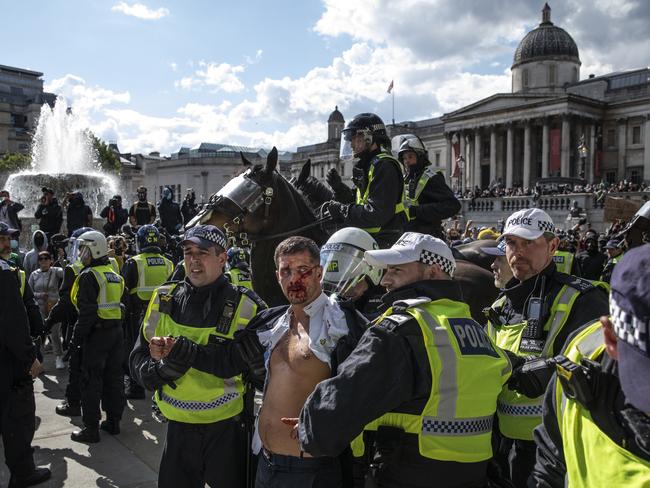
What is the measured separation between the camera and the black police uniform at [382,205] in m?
5.09

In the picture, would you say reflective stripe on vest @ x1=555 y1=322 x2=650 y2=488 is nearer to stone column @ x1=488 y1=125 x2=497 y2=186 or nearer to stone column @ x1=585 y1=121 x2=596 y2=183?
stone column @ x1=585 y1=121 x2=596 y2=183

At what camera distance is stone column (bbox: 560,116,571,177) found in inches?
2362

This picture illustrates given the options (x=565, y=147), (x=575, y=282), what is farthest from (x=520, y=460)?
(x=565, y=147)

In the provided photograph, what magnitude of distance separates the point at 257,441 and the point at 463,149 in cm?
7008

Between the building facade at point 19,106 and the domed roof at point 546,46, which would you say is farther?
the building facade at point 19,106

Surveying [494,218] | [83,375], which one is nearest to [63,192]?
[83,375]

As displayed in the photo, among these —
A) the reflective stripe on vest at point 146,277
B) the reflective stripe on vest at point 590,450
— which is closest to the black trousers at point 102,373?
the reflective stripe on vest at point 146,277

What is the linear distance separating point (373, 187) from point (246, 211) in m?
1.20

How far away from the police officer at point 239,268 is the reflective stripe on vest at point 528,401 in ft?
14.6

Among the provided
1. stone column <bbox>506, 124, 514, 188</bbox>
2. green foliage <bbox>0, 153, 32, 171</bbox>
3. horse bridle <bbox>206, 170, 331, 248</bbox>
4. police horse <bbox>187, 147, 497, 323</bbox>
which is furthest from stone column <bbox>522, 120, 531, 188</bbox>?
horse bridle <bbox>206, 170, 331, 248</bbox>

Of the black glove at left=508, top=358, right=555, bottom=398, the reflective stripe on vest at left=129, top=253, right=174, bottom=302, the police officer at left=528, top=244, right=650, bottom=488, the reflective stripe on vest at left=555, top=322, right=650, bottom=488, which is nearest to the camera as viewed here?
the police officer at left=528, top=244, right=650, bottom=488

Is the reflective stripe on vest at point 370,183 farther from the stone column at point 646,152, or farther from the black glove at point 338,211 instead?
the stone column at point 646,152

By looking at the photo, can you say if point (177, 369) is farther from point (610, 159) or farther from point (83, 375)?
point (610, 159)

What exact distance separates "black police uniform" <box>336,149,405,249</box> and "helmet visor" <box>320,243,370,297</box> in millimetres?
832
